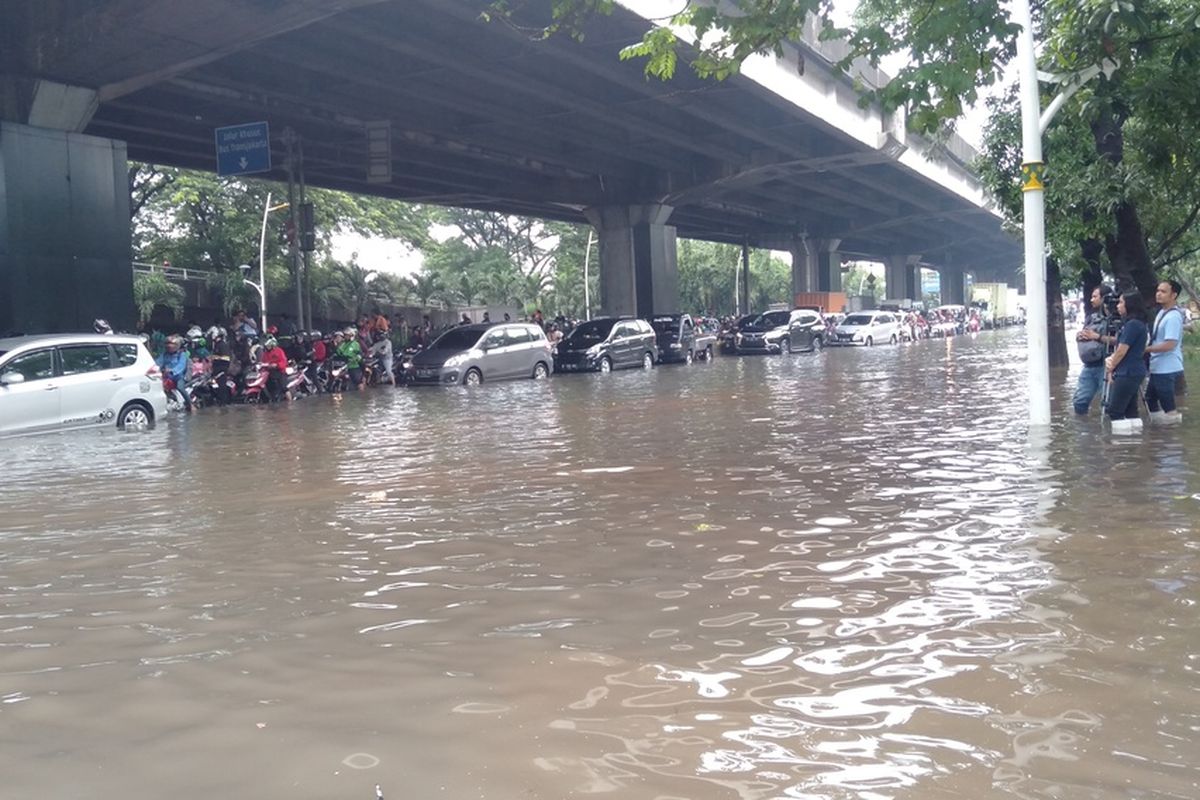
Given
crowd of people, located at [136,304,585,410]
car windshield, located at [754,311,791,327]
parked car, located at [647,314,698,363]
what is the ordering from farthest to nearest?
car windshield, located at [754,311,791,327], parked car, located at [647,314,698,363], crowd of people, located at [136,304,585,410]

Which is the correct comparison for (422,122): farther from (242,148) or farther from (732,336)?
(732,336)

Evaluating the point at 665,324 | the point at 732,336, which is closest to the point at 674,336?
the point at 665,324

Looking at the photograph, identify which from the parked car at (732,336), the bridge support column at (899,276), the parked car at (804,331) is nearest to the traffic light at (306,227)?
the parked car at (732,336)

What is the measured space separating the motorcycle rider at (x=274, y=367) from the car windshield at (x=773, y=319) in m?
23.6

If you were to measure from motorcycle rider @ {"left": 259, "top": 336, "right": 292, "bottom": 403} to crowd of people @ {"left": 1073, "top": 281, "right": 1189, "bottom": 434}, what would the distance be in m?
16.2

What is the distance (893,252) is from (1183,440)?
7625 cm

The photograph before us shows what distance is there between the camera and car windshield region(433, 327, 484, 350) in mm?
28641

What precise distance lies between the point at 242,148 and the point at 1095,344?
19122mm

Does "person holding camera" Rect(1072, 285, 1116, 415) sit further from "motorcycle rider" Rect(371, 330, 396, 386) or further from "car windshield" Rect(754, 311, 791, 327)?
"car windshield" Rect(754, 311, 791, 327)

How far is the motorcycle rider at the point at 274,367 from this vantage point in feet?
80.3

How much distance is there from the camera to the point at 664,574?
21.7ft

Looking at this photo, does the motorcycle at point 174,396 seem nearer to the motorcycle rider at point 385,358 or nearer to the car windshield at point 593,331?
the motorcycle rider at point 385,358

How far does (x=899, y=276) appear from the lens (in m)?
86.4

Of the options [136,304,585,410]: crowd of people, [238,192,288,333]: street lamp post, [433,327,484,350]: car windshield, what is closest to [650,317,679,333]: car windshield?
[136,304,585,410]: crowd of people
